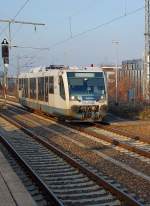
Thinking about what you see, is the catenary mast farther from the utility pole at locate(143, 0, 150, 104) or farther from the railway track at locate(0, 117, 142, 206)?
the railway track at locate(0, 117, 142, 206)

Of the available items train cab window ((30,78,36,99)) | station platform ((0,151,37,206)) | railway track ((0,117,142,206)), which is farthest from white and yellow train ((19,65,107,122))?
station platform ((0,151,37,206))

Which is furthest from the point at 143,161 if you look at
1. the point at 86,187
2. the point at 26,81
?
the point at 26,81

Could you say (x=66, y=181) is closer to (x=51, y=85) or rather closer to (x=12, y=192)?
(x=12, y=192)

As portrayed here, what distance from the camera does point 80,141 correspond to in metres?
18.2

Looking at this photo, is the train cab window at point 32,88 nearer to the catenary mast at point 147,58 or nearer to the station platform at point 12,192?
the catenary mast at point 147,58

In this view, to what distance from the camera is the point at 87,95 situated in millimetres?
23609

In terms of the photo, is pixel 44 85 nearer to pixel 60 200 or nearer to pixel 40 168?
pixel 40 168

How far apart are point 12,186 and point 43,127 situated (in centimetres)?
1488

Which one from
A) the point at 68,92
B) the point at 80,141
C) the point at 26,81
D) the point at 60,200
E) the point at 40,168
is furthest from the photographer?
the point at 26,81

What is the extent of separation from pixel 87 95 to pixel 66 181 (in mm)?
13071

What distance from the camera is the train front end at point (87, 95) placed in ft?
76.9

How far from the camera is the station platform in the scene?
7926 millimetres

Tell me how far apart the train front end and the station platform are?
41.5 feet

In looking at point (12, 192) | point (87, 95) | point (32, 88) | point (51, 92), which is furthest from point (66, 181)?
point (32, 88)
